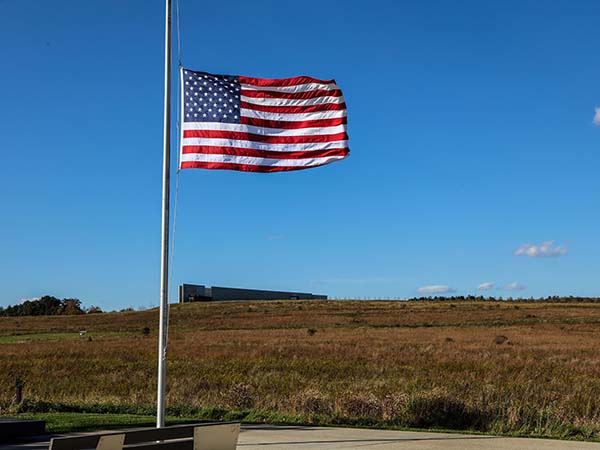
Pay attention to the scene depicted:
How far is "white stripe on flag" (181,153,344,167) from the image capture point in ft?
42.0

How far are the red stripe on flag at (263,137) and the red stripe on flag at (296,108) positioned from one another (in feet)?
1.49

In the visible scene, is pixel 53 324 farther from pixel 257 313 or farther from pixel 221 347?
pixel 221 347

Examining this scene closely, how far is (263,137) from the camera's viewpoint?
43.4 ft

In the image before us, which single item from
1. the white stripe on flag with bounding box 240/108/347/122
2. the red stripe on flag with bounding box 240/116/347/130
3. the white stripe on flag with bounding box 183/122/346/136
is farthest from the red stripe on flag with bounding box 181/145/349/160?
the white stripe on flag with bounding box 240/108/347/122

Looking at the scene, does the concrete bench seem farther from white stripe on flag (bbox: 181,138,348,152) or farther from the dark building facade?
the dark building facade

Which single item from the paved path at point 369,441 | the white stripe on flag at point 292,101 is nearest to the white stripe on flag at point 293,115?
the white stripe on flag at point 292,101

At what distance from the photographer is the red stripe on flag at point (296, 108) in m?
13.3

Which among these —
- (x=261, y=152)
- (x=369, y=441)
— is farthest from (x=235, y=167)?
(x=369, y=441)

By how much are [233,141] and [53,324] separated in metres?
85.0

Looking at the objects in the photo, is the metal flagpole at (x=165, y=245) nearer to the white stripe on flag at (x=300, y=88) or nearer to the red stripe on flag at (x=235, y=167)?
the red stripe on flag at (x=235, y=167)

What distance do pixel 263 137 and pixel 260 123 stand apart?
24 centimetres

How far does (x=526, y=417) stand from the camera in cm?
1520

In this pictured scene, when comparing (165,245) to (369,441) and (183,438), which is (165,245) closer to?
(183,438)

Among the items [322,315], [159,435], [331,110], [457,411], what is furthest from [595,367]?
[322,315]
